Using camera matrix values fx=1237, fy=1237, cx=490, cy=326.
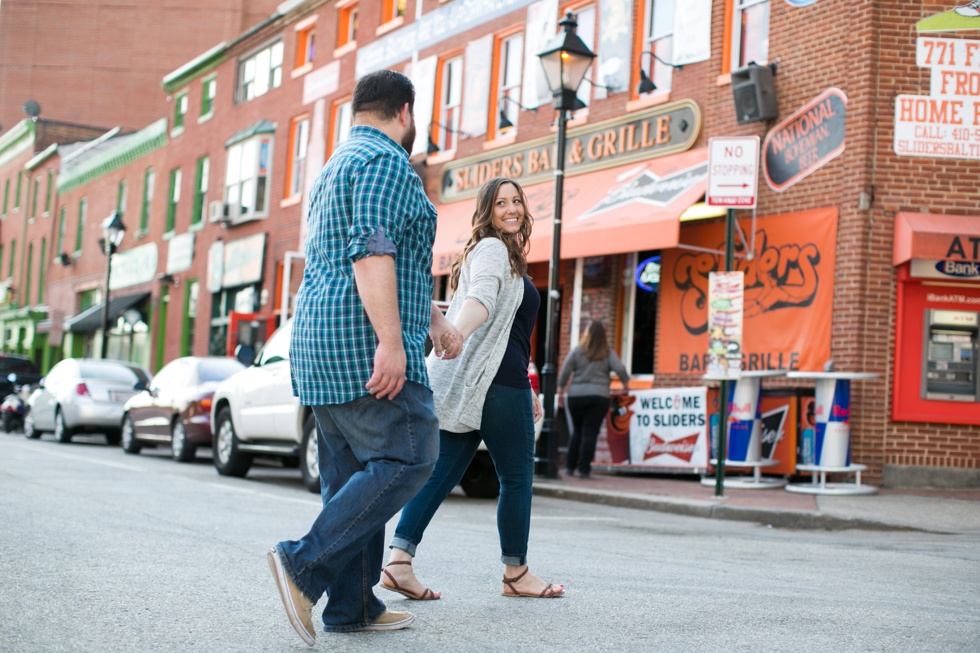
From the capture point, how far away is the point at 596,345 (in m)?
14.6

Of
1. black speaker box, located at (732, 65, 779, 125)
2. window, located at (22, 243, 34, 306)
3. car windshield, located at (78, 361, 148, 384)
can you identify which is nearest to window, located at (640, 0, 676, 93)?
black speaker box, located at (732, 65, 779, 125)

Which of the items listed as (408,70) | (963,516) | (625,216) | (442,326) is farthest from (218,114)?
(442,326)

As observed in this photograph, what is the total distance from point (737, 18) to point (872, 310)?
4.66 meters

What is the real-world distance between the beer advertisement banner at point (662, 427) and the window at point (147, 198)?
25.3 m

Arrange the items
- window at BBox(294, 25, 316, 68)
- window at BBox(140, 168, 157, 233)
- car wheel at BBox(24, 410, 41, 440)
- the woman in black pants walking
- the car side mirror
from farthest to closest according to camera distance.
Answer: window at BBox(140, 168, 157, 233)
window at BBox(294, 25, 316, 68)
car wheel at BBox(24, 410, 41, 440)
the woman in black pants walking
the car side mirror

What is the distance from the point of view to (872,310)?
13.8 meters

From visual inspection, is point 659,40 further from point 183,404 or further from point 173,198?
point 173,198

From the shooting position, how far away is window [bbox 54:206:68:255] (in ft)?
151

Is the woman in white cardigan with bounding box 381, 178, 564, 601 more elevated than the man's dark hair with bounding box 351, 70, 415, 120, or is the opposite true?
the man's dark hair with bounding box 351, 70, 415, 120

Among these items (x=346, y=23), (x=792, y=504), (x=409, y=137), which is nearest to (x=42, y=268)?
(x=346, y=23)

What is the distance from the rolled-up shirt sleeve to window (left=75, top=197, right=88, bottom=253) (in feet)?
137

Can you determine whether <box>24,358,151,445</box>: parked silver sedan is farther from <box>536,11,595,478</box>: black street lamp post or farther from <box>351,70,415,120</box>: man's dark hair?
<box>351,70,415,120</box>: man's dark hair

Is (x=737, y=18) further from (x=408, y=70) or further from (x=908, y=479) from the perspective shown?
(x=408, y=70)

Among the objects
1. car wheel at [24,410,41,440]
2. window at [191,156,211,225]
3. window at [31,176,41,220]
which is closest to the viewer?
car wheel at [24,410,41,440]
